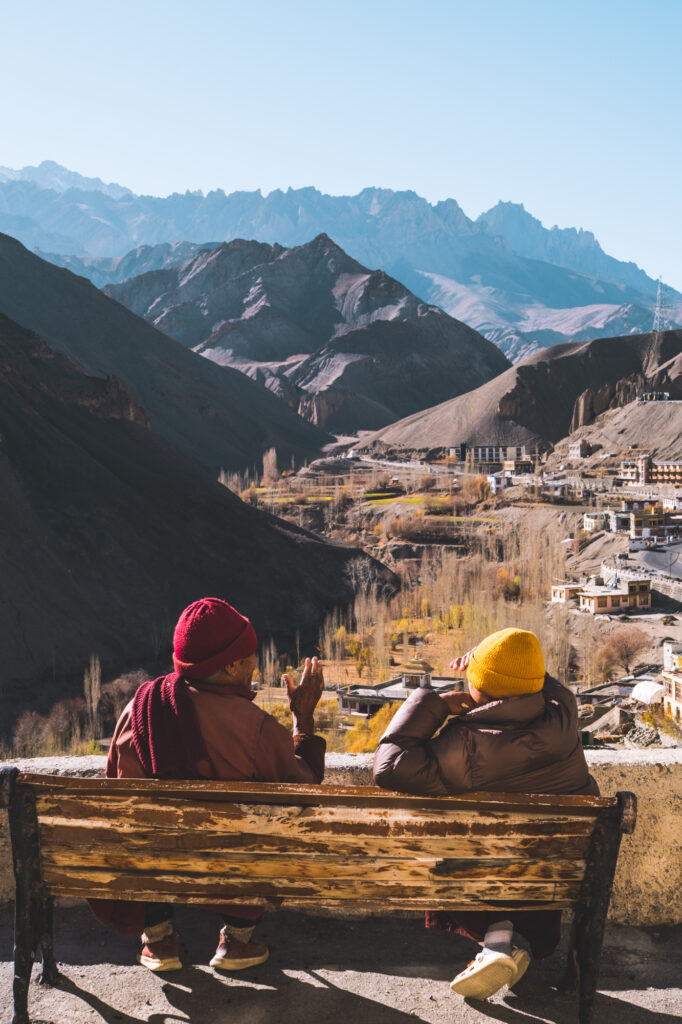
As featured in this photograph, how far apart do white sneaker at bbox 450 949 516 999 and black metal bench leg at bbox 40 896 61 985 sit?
4.77 ft

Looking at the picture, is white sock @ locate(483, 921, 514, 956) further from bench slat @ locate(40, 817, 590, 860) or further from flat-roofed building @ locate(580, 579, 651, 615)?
flat-roofed building @ locate(580, 579, 651, 615)

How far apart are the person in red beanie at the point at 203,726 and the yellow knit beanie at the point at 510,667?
735 millimetres

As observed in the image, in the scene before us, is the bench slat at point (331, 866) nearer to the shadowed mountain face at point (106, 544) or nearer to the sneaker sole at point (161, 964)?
the sneaker sole at point (161, 964)

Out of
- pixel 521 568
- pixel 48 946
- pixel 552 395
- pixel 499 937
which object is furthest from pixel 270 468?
pixel 499 937

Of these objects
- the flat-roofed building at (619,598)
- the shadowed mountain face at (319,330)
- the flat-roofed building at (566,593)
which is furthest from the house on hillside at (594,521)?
the shadowed mountain face at (319,330)

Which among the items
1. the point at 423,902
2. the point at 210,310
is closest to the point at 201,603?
the point at 423,902

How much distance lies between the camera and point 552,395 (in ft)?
340

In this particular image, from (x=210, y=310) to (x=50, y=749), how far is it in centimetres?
15605

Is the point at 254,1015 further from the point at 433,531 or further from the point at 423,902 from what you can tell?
the point at 433,531

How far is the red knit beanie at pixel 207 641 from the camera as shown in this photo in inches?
131

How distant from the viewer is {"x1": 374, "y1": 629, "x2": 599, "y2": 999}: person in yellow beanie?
3.14m

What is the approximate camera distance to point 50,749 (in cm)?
2127

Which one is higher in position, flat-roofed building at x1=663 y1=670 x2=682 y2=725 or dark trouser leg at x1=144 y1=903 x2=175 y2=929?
dark trouser leg at x1=144 y1=903 x2=175 y2=929

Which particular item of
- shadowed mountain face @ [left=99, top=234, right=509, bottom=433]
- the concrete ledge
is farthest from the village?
shadowed mountain face @ [left=99, top=234, right=509, bottom=433]
